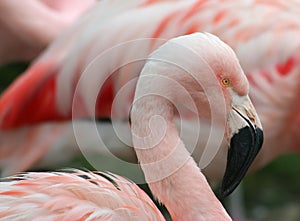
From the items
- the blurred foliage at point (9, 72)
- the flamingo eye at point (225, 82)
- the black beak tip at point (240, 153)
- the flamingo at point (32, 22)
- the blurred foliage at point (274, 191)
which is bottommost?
the blurred foliage at point (274, 191)

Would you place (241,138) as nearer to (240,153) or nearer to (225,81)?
(240,153)

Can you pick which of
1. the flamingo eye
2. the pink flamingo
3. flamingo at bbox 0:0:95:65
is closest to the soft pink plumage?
the flamingo eye

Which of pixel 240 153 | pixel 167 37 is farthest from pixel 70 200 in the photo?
pixel 167 37

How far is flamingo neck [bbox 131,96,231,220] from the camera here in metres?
2.67

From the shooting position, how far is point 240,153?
2723 mm

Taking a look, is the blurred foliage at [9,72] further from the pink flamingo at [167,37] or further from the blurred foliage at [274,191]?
the pink flamingo at [167,37]

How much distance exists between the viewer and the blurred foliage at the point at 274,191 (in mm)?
4980

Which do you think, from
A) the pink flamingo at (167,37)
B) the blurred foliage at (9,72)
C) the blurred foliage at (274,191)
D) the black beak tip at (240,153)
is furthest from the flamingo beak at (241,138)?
the blurred foliage at (9,72)

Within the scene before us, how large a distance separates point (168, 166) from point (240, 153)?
188 millimetres

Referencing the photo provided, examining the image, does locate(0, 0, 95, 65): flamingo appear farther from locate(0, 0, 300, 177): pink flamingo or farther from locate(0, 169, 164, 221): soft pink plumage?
locate(0, 169, 164, 221): soft pink plumage

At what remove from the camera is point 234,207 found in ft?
15.9

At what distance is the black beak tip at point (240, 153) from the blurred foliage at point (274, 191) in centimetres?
213

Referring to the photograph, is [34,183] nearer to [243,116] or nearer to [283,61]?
[243,116]

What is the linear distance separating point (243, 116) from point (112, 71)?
125 cm
